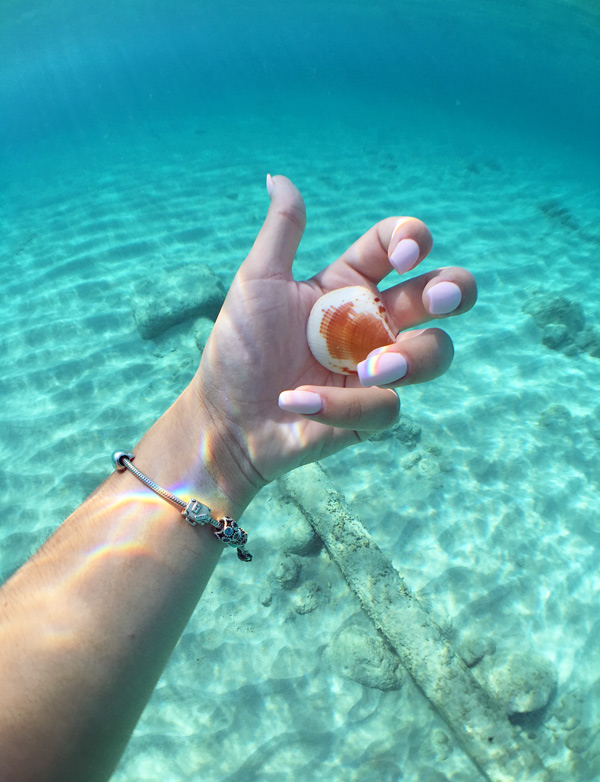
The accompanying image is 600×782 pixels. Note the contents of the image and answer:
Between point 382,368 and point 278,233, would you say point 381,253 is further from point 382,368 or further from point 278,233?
point 382,368

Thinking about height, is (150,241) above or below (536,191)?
above

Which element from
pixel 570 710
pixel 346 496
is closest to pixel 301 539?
pixel 346 496

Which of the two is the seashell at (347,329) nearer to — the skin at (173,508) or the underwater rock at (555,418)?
the skin at (173,508)

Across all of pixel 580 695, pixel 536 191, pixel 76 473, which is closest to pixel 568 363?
pixel 580 695

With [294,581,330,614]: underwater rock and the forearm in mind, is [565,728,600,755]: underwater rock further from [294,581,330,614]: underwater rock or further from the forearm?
the forearm

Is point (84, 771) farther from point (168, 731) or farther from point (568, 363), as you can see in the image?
point (568, 363)

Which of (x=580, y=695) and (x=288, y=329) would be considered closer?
(x=288, y=329)

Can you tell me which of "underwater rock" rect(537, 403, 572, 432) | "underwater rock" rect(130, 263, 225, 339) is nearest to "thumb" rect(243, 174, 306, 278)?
"underwater rock" rect(130, 263, 225, 339)

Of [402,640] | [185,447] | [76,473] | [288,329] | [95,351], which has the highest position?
[288,329]

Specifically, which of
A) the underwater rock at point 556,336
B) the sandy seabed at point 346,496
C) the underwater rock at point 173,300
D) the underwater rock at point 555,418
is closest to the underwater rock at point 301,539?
the sandy seabed at point 346,496
